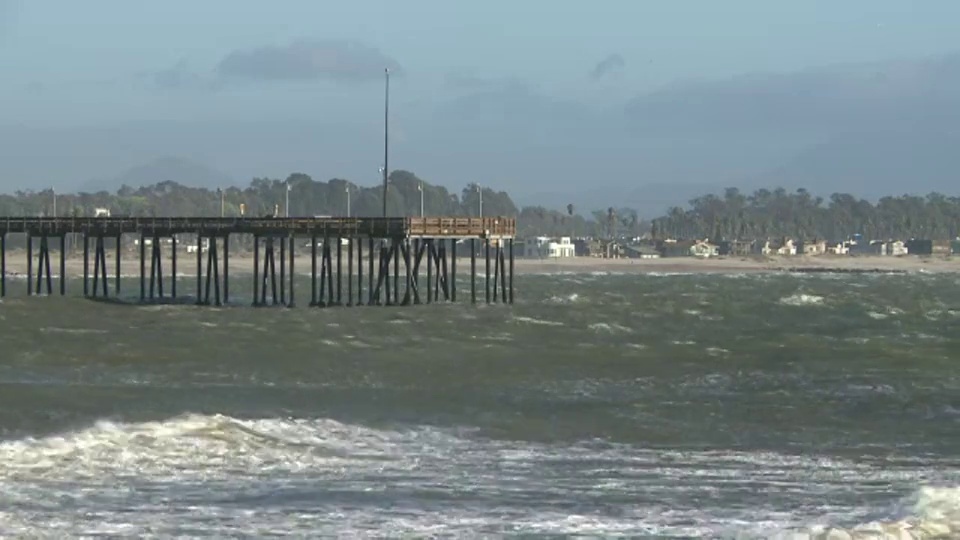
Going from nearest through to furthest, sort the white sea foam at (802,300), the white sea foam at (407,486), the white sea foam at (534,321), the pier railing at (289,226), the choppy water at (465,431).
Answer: the white sea foam at (407,486)
the choppy water at (465,431)
the white sea foam at (534,321)
the pier railing at (289,226)
the white sea foam at (802,300)

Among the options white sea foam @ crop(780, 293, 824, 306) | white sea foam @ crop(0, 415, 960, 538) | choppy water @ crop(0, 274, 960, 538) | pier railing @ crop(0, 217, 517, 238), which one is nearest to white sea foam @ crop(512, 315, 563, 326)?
choppy water @ crop(0, 274, 960, 538)

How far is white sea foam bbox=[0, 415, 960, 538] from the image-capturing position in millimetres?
16625

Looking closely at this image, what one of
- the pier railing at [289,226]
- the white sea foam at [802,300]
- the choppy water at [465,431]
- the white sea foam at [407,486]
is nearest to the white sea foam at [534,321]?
the choppy water at [465,431]

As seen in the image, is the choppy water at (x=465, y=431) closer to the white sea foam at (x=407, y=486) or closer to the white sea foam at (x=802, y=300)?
the white sea foam at (x=407, y=486)

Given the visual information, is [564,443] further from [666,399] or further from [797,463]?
[666,399]

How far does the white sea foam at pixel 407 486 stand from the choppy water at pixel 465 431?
48 millimetres

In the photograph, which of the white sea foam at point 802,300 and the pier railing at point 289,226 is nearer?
the pier railing at point 289,226

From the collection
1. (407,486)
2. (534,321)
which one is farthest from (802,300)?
(407,486)

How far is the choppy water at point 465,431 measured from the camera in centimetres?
1738

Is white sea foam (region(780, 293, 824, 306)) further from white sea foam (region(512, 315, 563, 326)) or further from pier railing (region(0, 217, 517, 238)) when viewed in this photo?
white sea foam (region(512, 315, 563, 326))

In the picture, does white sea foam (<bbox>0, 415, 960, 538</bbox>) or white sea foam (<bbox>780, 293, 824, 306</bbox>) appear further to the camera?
white sea foam (<bbox>780, 293, 824, 306</bbox>)

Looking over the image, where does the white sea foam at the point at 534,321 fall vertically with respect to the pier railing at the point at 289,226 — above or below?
below

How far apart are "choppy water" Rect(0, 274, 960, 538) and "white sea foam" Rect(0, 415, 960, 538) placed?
48mm

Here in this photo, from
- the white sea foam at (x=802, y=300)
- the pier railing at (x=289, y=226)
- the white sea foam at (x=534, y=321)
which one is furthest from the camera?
the white sea foam at (x=802, y=300)
